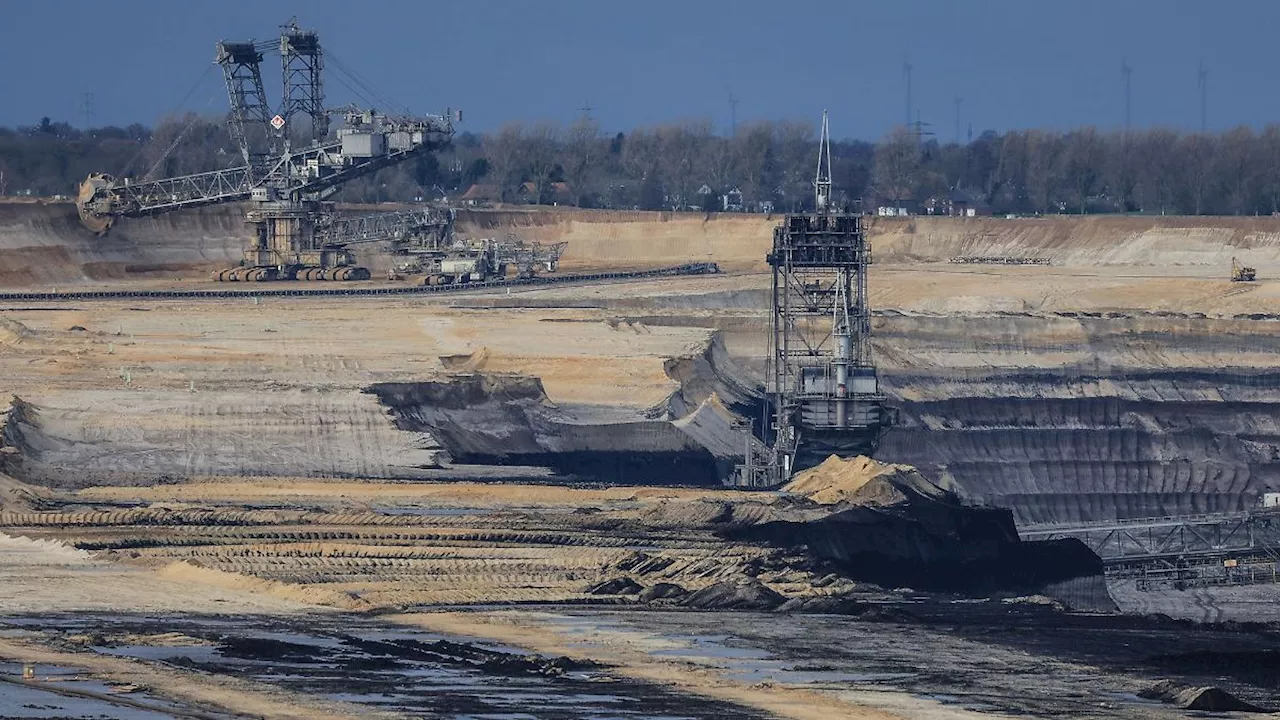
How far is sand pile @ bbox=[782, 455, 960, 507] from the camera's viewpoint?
53906mm

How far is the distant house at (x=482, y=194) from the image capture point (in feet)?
548

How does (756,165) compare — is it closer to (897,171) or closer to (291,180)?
(897,171)

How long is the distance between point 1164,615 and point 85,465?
22578mm

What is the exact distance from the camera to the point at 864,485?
5456cm

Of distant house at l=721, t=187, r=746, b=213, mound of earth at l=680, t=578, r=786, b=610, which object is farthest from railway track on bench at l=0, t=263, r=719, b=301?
mound of earth at l=680, t=578, r=786, b=610

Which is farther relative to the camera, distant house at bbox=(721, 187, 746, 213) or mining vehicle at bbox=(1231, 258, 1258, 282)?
distant house at bbox=(721, 187, 746, 213)

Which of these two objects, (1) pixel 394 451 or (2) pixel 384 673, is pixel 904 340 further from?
(2) pixel 384 673

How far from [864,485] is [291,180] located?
6938 centimetres

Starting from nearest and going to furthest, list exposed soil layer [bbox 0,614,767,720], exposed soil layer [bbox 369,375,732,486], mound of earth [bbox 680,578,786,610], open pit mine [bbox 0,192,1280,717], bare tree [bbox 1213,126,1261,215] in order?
exposed soil layer [bbox 0,614,767,720]
open pit mine [bbox 0,192,1280,717]
mound of earth [bbox 680,578,786,610]
exposed soil layer [bbox 369,375,732,486]
bare tree [bbox 1213,126,1261,215]

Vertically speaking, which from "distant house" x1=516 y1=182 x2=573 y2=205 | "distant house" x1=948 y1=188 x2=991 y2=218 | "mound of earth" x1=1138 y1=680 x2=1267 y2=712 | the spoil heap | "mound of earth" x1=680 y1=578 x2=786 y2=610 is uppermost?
"distant house" x1=516 y1=182 x2=573 y2=205

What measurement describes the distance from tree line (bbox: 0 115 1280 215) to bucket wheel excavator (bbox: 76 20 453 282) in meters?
36.9

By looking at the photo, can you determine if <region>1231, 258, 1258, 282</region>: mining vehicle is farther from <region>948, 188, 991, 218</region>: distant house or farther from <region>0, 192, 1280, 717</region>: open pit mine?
<region>948, 188, 991, 218</region>: distant house

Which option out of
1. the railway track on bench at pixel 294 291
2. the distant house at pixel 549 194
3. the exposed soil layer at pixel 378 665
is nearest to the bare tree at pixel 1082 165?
the distant house at pixel 549 194

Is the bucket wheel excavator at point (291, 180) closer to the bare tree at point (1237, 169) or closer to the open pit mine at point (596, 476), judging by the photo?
the open pit mine at point (596, 476)
